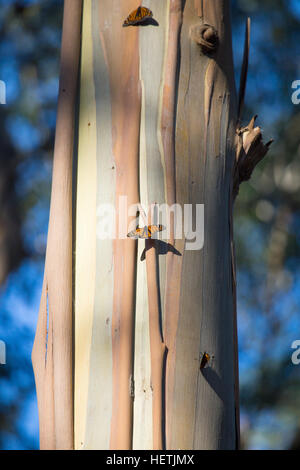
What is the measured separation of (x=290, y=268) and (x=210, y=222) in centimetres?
248

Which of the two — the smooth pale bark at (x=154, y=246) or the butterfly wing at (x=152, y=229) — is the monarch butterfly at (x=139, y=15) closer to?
the smooth pale bark at (x=154, y=246)

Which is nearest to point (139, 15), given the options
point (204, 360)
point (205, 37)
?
point (205, 37)

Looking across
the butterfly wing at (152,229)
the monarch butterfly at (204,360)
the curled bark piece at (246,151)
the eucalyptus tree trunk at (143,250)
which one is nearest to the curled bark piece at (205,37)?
the eucalyptus tree trunk at (143,250)

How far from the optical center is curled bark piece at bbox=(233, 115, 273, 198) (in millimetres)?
920

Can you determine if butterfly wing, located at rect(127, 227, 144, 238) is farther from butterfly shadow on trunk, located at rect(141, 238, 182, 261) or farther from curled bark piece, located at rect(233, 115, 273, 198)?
curled bark piece, located at rect(233, 115, 273, 198)

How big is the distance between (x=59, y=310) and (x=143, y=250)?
0.43 ft

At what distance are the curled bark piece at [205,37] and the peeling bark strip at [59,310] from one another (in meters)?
0.18

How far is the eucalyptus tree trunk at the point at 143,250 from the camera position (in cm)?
72

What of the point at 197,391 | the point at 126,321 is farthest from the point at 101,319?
the point at 197,391

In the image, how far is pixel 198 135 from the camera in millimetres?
818

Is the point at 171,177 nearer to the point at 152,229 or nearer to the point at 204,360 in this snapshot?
the point at 152,229

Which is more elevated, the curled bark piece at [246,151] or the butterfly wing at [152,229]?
the curled bark piece at [246,151]

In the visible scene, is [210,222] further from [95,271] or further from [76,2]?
[76,2]

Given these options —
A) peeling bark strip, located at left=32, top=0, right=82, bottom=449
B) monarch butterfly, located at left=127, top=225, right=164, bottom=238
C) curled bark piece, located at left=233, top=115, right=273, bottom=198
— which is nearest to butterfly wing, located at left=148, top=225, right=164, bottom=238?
monarch butterfly, located at left=127, top=225, right=164, bottom=238
